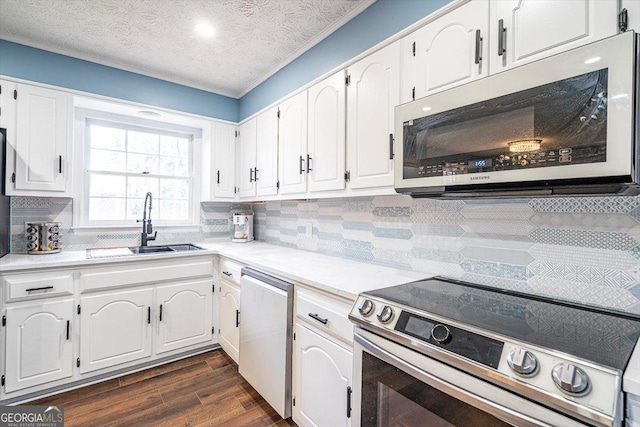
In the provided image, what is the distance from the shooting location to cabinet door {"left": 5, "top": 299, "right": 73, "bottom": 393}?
1.95 meters

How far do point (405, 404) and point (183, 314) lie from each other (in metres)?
2.10

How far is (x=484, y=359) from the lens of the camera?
2.82 feet

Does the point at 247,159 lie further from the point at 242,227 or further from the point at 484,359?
the point at 484,359

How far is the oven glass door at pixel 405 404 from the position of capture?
2.93 ft

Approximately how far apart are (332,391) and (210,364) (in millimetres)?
1491

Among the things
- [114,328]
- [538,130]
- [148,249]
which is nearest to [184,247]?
[148,249]

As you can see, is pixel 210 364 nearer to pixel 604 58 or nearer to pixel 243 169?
pixel 243 169

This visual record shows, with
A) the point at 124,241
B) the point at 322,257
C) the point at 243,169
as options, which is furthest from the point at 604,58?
the point at 124,241

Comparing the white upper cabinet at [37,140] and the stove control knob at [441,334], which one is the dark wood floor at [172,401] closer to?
the stove control knob at [441,334]

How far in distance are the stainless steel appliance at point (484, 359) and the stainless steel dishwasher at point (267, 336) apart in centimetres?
58

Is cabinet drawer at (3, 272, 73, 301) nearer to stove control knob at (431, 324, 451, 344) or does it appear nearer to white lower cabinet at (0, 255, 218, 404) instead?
white lower cabinet at (0, 255, 218, 404)

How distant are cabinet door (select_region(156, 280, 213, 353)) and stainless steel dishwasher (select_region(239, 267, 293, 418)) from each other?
0.64 metres

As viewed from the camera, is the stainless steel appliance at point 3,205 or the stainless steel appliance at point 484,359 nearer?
the stainless steel appliance at point 484,359

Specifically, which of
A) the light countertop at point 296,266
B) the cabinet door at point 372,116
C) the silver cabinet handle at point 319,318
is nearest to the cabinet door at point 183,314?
the light countertop at point 296,266
